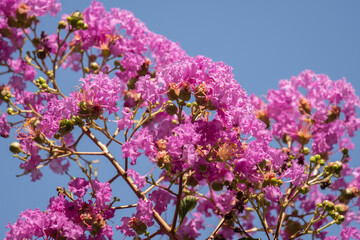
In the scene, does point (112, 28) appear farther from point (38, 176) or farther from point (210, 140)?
point (210, 140)

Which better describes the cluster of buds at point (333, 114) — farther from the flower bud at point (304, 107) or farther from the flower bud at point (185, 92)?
the flower bud at point (185, 92)

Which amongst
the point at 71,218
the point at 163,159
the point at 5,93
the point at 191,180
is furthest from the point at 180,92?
the point at 5,93

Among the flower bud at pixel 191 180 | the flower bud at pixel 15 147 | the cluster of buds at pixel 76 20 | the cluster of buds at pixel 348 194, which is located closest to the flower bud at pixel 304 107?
the cluster of buds at pixel 348 194

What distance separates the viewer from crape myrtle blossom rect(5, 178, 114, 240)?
1.96 metres

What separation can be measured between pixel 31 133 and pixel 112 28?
905mm

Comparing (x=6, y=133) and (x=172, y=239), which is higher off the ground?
(x=6, y=133)

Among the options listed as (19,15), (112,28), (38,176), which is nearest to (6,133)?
(38,176)

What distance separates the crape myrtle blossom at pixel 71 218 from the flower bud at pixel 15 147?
338 millimetres

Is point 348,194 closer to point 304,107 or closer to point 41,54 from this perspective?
point 304,107

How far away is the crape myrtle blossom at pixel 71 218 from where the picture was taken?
6.45 ft

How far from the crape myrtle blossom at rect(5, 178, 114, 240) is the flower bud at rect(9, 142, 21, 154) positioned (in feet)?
1.11

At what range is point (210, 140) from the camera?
6.05 feet

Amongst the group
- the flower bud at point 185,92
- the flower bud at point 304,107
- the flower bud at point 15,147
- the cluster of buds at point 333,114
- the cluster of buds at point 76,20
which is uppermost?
the cluster of buds at point 76,20

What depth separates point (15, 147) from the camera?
7.43 ft
